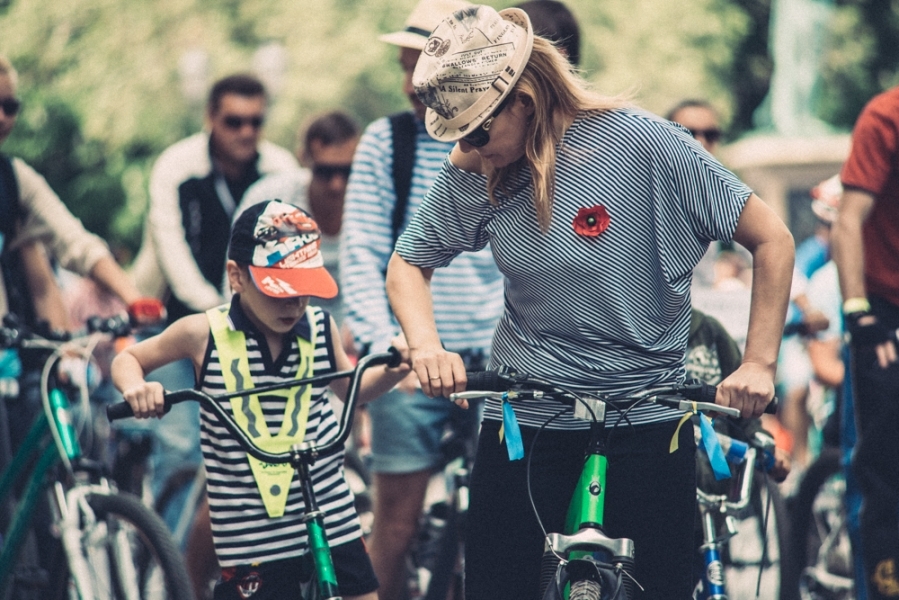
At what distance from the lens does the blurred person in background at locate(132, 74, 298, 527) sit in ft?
20.5

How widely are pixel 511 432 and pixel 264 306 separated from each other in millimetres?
1088

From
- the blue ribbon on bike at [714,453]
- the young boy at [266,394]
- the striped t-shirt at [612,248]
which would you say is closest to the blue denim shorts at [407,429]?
the young boy at [266,394]

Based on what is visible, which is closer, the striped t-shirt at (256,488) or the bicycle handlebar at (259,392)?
the bicycle handlebar at (259,392)

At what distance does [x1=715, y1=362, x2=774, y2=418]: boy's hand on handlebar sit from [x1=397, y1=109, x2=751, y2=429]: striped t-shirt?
0.94ft

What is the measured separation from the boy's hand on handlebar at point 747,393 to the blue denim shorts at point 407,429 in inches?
72.0

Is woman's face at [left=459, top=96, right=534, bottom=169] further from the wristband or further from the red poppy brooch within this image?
the wristband

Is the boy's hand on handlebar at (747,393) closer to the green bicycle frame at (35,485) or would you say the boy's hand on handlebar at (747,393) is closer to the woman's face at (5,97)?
the green bicycle frame at (35,485)

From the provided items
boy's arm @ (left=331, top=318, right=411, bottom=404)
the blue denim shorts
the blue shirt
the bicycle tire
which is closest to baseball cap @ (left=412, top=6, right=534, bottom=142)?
boy's arm @ (left=331, top=318, right=411, bottom=404)

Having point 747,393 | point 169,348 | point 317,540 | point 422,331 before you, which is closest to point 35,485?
point 169,348

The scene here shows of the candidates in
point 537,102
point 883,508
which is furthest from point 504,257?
point 883,508

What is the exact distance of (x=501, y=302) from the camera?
4824 millimetres

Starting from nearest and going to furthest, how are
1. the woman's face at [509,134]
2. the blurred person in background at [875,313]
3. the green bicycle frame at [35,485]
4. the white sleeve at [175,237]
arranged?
the woman's face at [509,134], the blurred person in background at [875,313], the green bicycle frame at [35,485], the white sleeve at [175,237]

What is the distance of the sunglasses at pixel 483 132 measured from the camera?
315 cm

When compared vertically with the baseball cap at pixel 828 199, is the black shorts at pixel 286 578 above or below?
below
